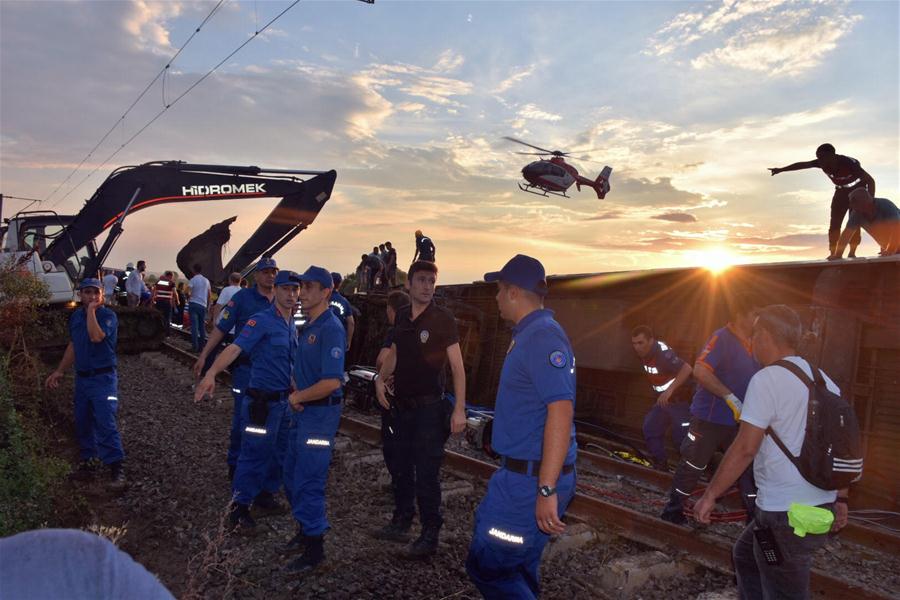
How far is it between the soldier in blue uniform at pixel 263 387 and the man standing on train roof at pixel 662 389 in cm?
406

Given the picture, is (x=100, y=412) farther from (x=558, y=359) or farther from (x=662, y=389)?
(x=662, y=389)

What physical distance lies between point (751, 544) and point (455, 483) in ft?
11.9

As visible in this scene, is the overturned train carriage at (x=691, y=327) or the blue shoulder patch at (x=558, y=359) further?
the overturned train carriage at (x=691, y=327)

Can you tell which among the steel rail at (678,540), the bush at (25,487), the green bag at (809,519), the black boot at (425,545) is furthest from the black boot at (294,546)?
the green bag at (809,519)

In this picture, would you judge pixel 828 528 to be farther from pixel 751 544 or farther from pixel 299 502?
pixel 299 502

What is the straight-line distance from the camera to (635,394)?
9797 mm

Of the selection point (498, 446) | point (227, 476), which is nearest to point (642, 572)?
point (498, 446)

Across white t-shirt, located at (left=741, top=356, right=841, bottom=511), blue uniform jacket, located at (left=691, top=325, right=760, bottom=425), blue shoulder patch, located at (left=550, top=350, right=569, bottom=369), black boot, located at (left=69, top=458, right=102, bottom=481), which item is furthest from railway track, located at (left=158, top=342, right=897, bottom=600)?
black boot, located at (left=69, top=458, right=102, bottom=481)

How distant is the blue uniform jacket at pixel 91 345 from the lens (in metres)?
6.16

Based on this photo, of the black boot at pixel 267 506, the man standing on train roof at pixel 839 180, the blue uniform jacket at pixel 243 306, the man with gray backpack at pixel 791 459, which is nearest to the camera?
the man with gray backpack at pixel 791 459

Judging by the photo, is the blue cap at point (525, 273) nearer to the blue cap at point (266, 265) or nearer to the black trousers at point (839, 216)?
the blue cap at point (266, 265)

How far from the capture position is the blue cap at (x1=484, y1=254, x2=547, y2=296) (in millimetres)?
3141

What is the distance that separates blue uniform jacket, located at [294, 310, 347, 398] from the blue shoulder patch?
1901mm

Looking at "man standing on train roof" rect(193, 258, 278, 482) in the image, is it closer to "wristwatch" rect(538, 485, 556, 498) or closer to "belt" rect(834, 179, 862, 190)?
"wristwatch" rect(538, 485, 556, 498)
